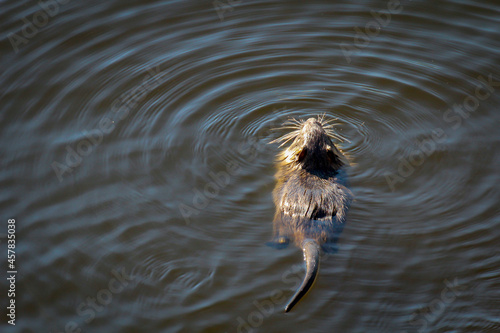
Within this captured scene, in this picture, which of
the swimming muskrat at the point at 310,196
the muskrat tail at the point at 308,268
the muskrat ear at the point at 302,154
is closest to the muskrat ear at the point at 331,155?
the swimming muskrat at the point at 310,196

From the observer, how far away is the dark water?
445 centimetres

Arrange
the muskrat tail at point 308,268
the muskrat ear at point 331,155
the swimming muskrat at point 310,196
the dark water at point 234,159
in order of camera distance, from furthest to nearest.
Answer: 1. the muskrat ear at point 331,155
2. the swimming muskrat at point 310,196
3. the dark water at point 234,159
4. the muskrat tail at point 308,268

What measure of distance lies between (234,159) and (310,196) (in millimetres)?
1270

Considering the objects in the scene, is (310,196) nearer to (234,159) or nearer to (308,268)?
(308,268)

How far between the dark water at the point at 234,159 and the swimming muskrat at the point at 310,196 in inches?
6.0

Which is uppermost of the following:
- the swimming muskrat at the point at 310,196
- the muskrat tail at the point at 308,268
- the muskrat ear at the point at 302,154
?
the muskrat ear at the point at 302,154

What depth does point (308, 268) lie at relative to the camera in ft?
14.6

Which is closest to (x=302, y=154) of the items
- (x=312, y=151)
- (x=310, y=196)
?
(x=312, y=151)

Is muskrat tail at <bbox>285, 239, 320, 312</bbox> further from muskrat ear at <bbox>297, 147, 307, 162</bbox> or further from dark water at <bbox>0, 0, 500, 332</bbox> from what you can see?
muskrat ear at <bbox>297, 147, 307, 162</bbox>

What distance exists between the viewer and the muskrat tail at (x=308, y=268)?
4.32m

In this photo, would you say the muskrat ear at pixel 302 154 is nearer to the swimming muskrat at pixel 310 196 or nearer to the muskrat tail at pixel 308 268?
the swimming muskrat at pixel 310 196

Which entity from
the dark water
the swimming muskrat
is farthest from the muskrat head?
the dark water

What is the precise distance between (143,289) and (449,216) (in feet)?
10.8

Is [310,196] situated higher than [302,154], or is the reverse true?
[302,154]
